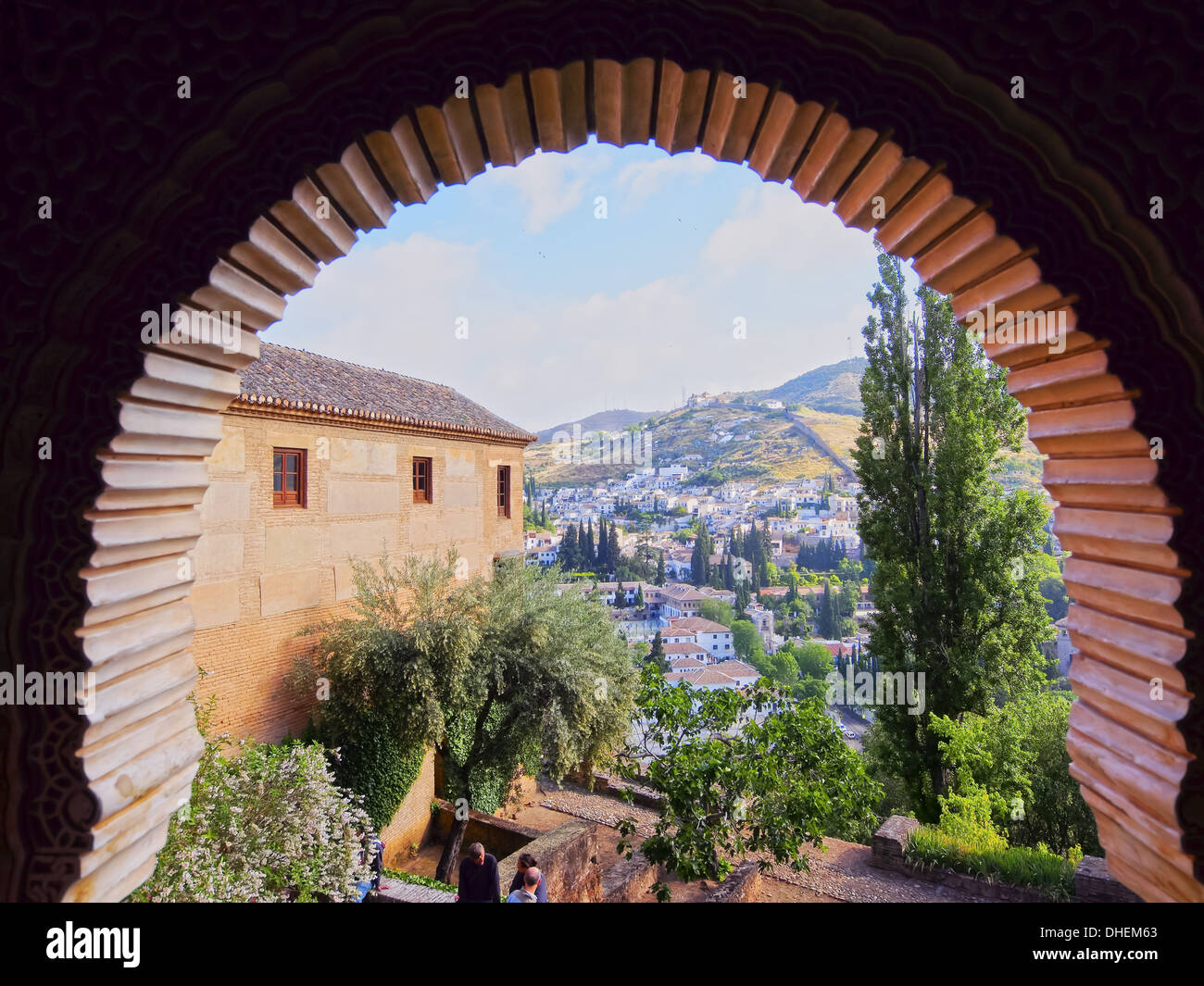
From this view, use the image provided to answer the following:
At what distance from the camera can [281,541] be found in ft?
28.9

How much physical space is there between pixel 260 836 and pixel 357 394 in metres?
7.08

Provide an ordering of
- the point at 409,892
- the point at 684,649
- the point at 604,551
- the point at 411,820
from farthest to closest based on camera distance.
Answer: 1. the point at 604,551
2. the point at 684,649
3. the point at 411,820
4. the point at 409,892

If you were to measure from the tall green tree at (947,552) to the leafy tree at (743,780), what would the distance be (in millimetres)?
4586

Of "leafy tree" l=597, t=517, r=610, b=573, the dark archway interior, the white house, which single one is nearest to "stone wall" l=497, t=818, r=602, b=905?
the dark archway interior

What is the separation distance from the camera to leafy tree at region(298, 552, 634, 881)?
8.54m

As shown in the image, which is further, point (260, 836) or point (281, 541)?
point (281, 541)

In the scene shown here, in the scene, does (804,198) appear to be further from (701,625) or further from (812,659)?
(701,625)

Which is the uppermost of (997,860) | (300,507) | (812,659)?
(300,507)

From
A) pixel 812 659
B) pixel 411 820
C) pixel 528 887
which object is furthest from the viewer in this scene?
pixel 812 659

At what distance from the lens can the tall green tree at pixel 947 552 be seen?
10258mm

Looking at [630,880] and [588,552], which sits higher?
[588,552]

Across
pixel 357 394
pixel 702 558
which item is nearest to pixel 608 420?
pixel 702 558
